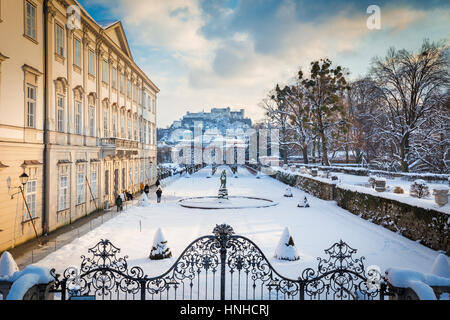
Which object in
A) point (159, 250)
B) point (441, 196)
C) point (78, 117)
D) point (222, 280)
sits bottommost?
point (159, 250)

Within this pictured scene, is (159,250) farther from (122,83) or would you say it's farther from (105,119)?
(122,83)

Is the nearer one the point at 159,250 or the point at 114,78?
the point at 159,250

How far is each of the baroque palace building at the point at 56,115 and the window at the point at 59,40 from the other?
49 millimetres

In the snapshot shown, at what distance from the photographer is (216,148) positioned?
3278 inches

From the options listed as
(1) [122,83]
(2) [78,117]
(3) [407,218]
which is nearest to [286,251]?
(3) [407,218]

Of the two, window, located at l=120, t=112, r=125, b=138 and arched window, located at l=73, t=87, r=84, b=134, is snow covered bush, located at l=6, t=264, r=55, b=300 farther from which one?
window, located at l=120, t=112, r=125, b=138

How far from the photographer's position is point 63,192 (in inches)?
631

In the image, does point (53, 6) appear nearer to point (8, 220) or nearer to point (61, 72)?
point (61, 72)

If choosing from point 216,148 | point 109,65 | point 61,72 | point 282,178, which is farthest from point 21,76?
point 216,148

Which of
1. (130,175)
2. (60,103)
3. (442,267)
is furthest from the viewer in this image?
(130,175)

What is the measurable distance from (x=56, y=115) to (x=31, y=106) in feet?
6.17

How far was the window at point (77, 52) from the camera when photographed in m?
17.3

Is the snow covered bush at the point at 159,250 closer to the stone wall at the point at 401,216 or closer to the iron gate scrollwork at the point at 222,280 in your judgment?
the iron gate scrollwork at the point at 222,280
